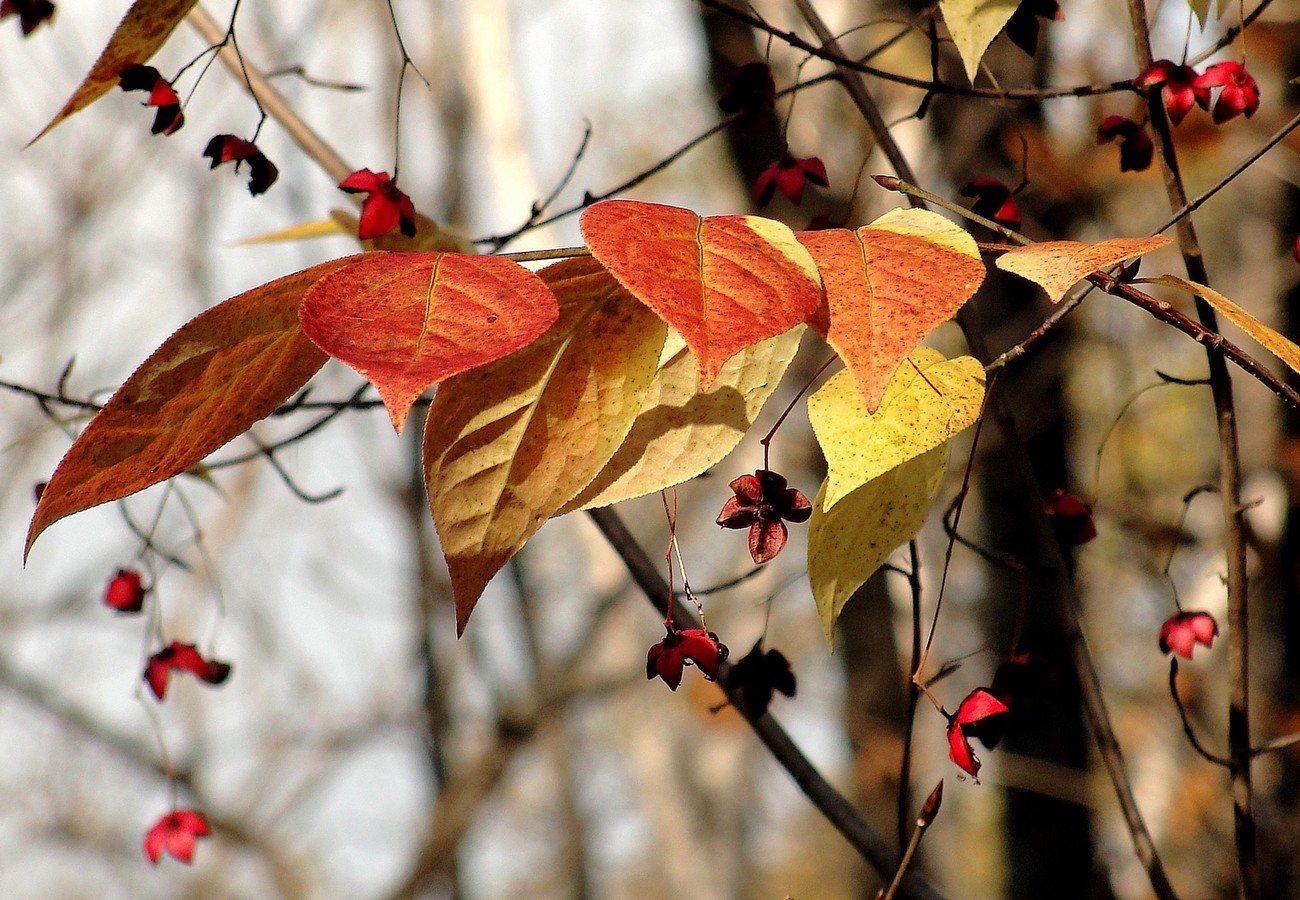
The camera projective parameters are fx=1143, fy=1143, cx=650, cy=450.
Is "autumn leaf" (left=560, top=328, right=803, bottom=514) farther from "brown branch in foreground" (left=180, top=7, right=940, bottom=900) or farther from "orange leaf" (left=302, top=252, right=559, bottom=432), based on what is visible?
"brown branch in foreground" (left=180, top=7, right=940, bottom=900)

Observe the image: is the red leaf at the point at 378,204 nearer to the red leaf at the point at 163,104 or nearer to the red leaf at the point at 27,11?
the red leaf at the point at 163,104

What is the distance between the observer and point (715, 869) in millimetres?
5957

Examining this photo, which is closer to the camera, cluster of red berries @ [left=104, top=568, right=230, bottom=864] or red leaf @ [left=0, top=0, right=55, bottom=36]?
red leaf @ [left=0, top=0, right=55, bottom=36]

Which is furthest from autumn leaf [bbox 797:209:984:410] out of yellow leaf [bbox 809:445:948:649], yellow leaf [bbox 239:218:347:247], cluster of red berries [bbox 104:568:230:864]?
cluster of red berries [bbox 104:568:230:864]

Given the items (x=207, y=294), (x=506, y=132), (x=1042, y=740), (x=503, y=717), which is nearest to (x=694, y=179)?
(x=506, y=132)

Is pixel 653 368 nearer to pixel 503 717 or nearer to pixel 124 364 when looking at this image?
pixel 503 717

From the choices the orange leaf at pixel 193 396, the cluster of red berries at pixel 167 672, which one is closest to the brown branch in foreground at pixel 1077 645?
the orange leaf at pixel 193 396

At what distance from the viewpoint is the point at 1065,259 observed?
36 cm

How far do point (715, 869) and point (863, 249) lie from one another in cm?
601

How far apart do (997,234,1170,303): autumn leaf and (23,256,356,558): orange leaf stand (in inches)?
8.7

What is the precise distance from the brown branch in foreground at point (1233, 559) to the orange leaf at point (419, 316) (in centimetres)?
40

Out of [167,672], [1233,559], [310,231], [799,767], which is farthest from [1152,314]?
[167,672]

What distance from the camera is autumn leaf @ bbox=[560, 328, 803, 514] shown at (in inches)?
17.9

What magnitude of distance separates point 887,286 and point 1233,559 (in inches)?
14.3
